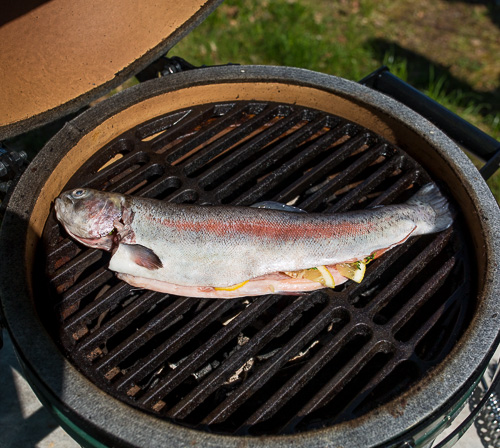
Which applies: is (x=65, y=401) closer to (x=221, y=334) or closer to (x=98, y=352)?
(x=98, y=352)

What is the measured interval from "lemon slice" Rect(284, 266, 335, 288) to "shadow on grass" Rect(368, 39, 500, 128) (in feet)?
11.8

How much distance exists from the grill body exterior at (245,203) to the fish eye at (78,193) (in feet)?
0.57

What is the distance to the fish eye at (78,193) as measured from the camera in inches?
94.7

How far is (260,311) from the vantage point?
2.25 meters

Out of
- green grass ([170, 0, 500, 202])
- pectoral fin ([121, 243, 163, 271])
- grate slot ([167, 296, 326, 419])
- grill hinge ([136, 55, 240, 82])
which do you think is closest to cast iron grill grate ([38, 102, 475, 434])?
grate slot ([167, 296, 326, 419])

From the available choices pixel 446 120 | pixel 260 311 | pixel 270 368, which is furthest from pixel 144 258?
pixel 446 120

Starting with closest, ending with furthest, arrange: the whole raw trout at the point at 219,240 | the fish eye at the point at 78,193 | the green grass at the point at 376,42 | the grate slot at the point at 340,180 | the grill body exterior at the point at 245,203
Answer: the grill body exterior at the point at 245,203
the whole raw trout at the point at 219,240
the fish eye at the point at 78,193
the grate slot at the point at 340,180
the green grass at the point at 376,42

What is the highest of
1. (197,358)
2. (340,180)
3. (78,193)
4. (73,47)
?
(73,47)

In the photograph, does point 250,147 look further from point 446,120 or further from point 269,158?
point 446,120

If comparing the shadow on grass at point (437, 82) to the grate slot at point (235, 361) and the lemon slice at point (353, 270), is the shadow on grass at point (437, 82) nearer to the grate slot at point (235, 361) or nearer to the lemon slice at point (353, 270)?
the lemon slice at point (353, 270)

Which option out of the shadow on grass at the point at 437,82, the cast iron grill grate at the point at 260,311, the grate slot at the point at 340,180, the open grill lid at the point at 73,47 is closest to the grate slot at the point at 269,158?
the cast iron grill grate at the point at 260,311

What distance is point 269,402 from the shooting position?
1.97 meters

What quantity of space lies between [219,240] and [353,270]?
2.06 feet

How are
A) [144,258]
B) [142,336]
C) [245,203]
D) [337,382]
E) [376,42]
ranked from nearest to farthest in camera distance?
1. [337,382]
2. [142,336]
3. [144,258]
4. [245,203]
5. [376,42]
